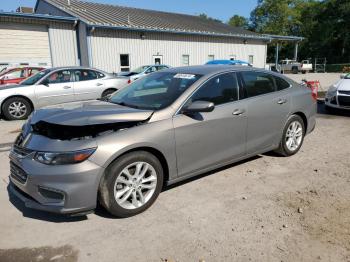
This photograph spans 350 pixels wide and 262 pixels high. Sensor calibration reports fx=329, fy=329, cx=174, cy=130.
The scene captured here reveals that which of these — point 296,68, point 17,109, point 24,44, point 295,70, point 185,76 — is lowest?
point 295,70

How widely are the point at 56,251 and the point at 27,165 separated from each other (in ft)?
2.97

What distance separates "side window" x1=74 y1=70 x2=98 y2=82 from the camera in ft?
33.5

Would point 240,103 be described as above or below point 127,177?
above

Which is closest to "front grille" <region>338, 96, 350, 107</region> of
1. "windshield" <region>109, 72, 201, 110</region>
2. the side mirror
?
"windshield" <region>109, 72, 201, 110</region>

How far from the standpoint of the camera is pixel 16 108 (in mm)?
9469

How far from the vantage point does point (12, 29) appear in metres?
17.1

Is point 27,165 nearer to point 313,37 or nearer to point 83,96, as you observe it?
point 83,96

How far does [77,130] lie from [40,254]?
1230 mm

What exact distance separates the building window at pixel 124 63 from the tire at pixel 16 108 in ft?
38.2

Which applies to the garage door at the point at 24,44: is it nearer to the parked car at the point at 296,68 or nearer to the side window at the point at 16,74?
the side window at the point at 16,74

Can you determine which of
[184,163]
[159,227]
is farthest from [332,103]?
[159,227]

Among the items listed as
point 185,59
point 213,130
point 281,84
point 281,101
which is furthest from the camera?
point 185,59

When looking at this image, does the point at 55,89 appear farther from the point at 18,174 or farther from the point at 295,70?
the point at 295,70

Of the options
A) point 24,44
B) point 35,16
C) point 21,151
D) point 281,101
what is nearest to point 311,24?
point 35,16
